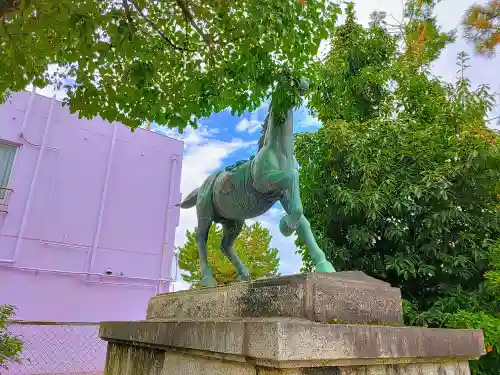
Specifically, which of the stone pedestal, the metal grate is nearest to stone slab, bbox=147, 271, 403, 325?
the stone pedestal

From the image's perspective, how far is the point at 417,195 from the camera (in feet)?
15.6

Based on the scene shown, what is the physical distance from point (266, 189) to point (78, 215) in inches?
299

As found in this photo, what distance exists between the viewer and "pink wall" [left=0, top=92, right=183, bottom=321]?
838 centimetres

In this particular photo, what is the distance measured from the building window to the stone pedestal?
718cm

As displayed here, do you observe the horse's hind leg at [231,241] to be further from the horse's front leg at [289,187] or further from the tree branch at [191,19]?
the tree branch at [191,19]

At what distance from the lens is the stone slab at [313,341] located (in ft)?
5.48

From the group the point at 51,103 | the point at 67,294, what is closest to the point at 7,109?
the point at 51,103

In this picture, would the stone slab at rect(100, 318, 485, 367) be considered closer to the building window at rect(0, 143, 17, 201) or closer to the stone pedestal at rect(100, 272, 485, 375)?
the stone pedestal at rect(100, 272, 485, 375)

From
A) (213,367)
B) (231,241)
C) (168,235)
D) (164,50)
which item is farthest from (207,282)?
(168,235)

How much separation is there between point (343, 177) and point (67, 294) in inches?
273

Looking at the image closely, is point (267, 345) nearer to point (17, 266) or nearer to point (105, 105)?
point (105, 105)

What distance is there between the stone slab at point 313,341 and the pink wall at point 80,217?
23.4 ft

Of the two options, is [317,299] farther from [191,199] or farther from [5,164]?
[5,164]

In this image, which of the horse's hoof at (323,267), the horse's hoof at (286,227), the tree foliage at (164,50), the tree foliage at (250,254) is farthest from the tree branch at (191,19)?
the tree foliage at (250,254)
